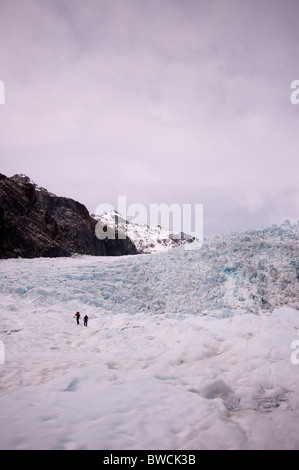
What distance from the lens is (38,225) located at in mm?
47188

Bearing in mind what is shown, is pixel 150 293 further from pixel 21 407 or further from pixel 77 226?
pixel 77 226

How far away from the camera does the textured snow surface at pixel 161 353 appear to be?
15.8 feet

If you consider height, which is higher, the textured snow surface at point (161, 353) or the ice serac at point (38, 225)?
the ice serac at point (38, 225)

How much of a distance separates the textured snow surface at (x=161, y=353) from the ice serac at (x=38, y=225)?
71.9 ft

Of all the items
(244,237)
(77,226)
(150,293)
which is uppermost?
(77,226)

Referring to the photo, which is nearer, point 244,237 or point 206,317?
point 206,317

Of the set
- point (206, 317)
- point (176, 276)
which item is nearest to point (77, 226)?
point (176, 276)

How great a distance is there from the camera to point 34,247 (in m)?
42.3

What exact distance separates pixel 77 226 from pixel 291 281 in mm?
56848

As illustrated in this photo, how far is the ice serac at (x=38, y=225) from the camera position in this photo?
39719mm

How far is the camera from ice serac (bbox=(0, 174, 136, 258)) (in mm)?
39719

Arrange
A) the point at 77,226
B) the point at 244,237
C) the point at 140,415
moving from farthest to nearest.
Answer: the point at 77,226
the point at 244,237
the point at 140,415

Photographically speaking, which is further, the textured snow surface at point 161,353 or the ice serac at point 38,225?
the ice serac at point 38,225

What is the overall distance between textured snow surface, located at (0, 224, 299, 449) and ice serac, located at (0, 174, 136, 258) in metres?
21.9
